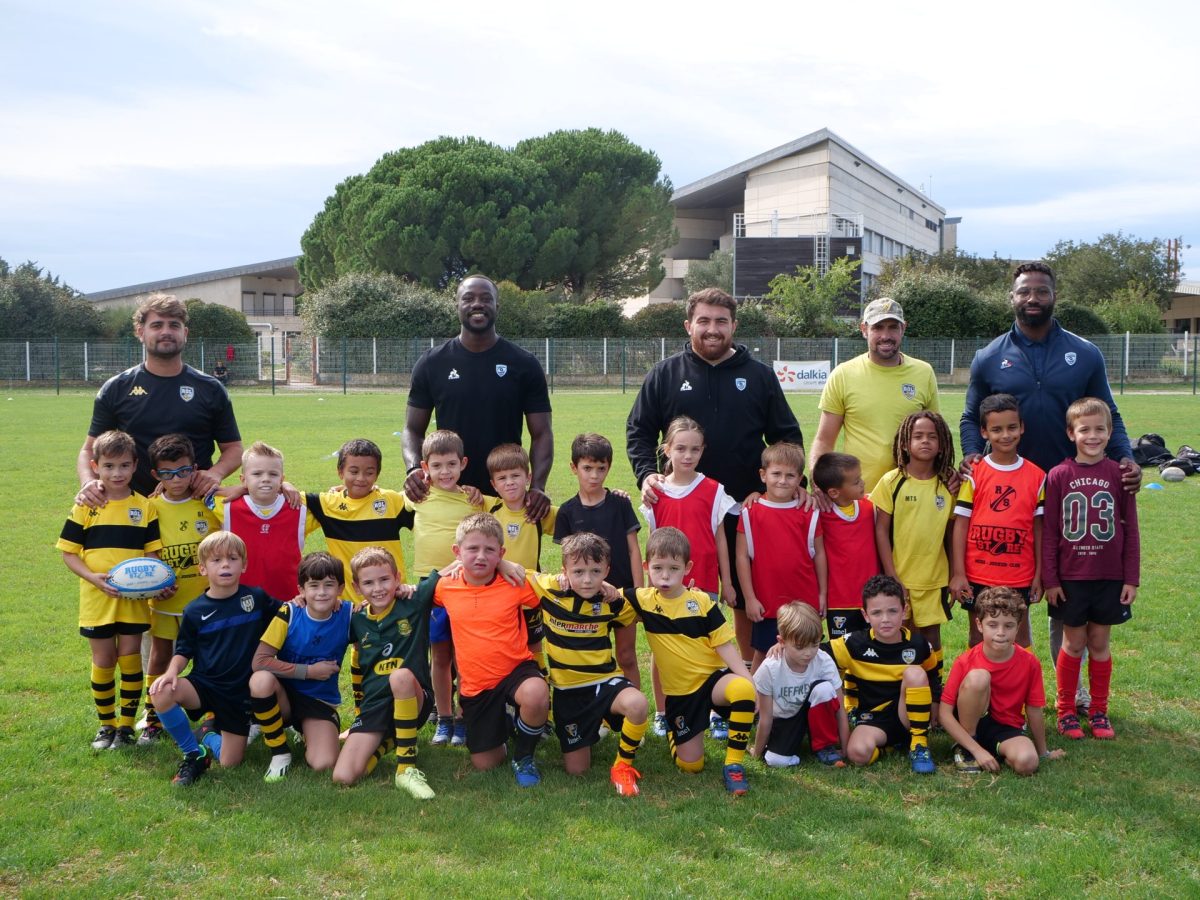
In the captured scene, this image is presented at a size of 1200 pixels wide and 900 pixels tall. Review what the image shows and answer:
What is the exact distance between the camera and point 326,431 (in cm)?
1825

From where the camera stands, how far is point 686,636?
169 inches

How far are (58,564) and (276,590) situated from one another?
4.03 m

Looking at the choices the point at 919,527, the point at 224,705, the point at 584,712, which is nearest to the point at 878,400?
the point at 919,527

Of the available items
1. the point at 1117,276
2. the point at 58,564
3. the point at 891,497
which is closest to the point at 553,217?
the point at 1117,276

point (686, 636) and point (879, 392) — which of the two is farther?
point (879, 392)

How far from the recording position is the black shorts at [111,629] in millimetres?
4480

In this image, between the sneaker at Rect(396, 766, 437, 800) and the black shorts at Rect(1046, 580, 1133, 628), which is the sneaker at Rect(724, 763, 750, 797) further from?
the black shorts at Rect(1046, 580, 1133, 628)

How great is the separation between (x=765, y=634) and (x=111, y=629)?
3071 mm

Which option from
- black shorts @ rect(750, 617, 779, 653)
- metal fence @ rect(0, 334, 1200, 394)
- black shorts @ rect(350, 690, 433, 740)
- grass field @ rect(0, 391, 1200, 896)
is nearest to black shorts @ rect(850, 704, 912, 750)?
grass field @ rect(0, 391, 1200, 896)

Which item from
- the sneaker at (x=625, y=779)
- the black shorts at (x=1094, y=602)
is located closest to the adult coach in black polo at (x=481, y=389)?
the sneaker at (x=625, y=779)

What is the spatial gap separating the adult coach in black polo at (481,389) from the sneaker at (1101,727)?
2.85 m

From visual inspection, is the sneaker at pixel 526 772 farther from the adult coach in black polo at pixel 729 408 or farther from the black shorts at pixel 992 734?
the black shorts at pixel 992 734

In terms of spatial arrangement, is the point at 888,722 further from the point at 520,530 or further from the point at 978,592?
the point at 520,530

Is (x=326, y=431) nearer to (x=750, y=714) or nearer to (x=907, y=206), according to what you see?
Answer: (x=750, y=714)
